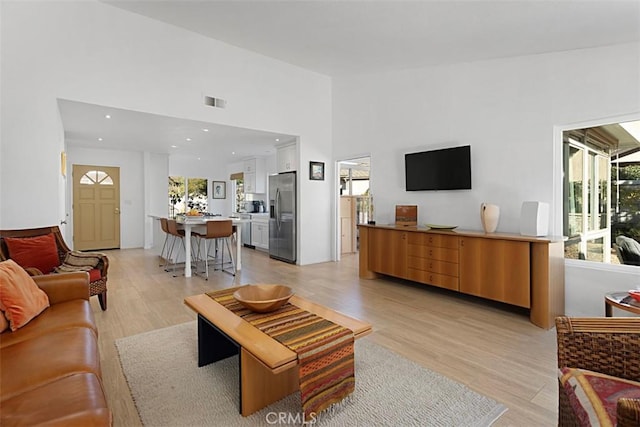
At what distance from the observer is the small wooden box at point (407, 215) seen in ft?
15.1

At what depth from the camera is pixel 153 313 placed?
3.42 meters

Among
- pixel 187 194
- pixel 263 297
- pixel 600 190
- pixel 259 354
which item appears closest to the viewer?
pixel 259 354

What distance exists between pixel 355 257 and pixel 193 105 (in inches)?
168

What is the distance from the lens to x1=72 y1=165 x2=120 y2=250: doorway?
23.7ft

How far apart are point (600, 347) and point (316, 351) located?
50.0 inches

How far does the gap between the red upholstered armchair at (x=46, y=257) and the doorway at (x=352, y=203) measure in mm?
4530

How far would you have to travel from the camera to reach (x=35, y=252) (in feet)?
11.0

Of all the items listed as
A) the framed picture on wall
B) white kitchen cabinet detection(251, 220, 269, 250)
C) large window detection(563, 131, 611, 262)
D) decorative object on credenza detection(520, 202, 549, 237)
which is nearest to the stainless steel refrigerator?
white kitchen cabinet detection(251, 220, 269, 250)

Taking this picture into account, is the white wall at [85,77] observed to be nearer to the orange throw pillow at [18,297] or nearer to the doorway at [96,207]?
the orange throw pillow at [18,297]

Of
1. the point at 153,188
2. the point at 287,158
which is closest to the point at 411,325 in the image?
the point at 287,158

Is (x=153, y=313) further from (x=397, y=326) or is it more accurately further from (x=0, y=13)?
(x=0, y=13)

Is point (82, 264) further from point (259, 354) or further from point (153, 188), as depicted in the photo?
point (153, 188)

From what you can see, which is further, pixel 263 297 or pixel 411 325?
pixel 411 325

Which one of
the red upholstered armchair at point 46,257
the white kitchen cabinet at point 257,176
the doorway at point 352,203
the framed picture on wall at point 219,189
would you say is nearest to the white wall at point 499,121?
the doorway at point 352,203
